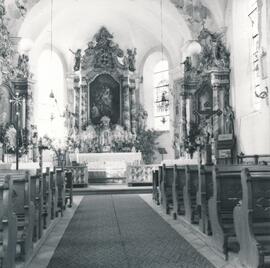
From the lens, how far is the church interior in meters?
4.60

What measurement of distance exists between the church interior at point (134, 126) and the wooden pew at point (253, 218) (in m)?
0.01

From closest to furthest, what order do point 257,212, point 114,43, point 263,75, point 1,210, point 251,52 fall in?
point 1,210, point 257,212, point 263,75, point 251,52, point 114,43

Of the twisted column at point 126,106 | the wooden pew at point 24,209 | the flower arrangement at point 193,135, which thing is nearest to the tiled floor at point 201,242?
the wooden pew at point 24,209

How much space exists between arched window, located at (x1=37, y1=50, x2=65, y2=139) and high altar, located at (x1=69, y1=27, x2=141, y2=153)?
92 cm

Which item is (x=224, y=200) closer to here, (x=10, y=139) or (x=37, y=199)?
(x=37, y=199)

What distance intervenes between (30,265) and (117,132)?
14124mm

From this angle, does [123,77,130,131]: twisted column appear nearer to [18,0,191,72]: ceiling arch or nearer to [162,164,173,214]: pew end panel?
[18,0,191,72]: ceiling arch

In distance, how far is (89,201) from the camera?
10.1 metres

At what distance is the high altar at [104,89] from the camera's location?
1875cm

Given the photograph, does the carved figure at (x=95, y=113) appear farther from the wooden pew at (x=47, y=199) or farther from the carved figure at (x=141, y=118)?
the wooden pew at (x=47, y=199)

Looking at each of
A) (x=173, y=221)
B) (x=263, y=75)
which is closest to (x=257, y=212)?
(x=173, y=221)

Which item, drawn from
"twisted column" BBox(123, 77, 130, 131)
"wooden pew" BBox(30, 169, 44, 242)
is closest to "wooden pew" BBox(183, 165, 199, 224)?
"wooden pew" BBox(30, 169, 44, 242)

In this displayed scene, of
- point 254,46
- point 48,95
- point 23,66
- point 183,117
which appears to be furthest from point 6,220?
point 48,95

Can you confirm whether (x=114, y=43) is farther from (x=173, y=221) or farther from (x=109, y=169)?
(x=173, y=221)
